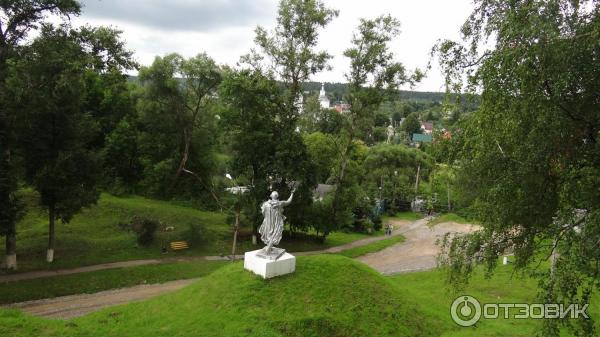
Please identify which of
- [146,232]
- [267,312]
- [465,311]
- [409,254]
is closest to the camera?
[267,312]

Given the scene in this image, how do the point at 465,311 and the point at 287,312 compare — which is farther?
the point at 465,311

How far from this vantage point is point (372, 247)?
3381 cm

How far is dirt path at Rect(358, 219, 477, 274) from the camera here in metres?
28.3

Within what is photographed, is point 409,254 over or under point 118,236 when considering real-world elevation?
under

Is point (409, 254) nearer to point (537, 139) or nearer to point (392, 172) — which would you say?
point (392, 172)

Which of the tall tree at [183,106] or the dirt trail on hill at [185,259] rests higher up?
the tall tree at [183,106]

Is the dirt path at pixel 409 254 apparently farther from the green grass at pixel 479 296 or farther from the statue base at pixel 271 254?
the statue base at pixel 271 254

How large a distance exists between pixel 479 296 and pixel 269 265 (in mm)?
11336

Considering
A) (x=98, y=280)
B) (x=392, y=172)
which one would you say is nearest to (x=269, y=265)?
(x=98, y=280)

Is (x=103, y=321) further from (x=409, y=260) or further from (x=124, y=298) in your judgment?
(x=409, y=260)

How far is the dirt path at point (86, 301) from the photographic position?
17641 millimetres

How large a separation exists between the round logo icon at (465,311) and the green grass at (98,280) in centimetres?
1401

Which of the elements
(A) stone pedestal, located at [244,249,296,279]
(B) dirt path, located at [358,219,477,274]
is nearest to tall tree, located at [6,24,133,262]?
(A) stone pedestal, located at [244,249,296,279]

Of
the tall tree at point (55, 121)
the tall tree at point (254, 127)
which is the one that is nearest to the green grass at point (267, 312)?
the tall tree at point (55, 121)
